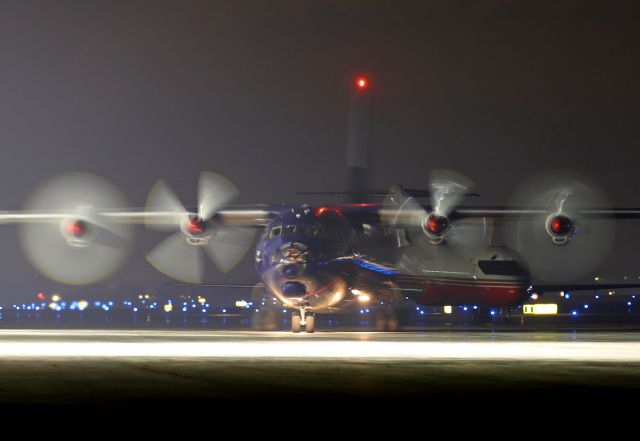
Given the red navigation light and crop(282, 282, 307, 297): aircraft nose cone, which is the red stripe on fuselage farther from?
crop(282, 282, 307, 297): aircraft nose cone

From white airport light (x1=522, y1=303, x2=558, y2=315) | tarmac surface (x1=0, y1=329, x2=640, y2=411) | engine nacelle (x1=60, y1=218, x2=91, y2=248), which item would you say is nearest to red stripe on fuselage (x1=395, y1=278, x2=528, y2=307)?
engine nacelle (x1=60, y1=218, x2=91, y2=248)

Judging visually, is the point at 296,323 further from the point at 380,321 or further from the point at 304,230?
the point at 380,321

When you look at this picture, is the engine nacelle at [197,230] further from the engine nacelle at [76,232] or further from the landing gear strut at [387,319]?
the landing gear strut at [387,319]

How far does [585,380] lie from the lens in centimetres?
1805

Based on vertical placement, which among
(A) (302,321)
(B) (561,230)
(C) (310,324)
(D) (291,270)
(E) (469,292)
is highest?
(B) (561,230)

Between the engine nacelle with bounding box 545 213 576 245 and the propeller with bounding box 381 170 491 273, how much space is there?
4.15 m

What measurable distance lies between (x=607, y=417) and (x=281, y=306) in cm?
3163

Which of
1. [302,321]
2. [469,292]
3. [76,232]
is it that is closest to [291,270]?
[302,321]

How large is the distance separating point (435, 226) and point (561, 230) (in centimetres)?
601

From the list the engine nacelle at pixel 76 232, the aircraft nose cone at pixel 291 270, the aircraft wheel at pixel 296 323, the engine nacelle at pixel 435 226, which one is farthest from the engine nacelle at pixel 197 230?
the engine nacelle at pixel 435 226

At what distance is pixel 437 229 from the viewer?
4328cm

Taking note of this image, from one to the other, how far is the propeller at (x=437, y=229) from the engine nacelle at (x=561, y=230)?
415 cm

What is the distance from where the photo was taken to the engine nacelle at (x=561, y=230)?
45.1 metres

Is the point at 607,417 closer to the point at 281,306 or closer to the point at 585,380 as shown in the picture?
the point at 585,380
